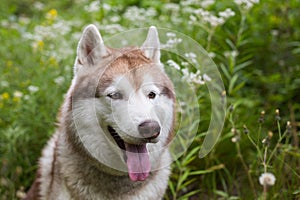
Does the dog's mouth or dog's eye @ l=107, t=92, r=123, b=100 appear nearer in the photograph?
dog's eye @ l=107, t=92, r=123, b=100

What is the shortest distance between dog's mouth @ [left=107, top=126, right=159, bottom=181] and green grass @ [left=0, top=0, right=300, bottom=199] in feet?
2.43

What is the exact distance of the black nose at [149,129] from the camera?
2.85 m

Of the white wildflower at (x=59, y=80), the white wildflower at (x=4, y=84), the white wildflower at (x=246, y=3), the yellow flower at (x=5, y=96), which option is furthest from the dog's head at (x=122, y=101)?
the white wildflower at (x=4, y=84)

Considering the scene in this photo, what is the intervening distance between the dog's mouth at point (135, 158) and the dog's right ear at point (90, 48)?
447mm

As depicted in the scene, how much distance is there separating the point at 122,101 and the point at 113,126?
7.6 inches

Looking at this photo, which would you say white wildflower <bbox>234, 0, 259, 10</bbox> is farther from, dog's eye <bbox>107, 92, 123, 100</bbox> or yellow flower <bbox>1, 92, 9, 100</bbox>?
yellow flower <bbox>1, 92, 9, 100</bbox>

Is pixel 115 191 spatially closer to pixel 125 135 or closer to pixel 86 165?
pixel 86 165

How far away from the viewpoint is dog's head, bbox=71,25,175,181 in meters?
2.98

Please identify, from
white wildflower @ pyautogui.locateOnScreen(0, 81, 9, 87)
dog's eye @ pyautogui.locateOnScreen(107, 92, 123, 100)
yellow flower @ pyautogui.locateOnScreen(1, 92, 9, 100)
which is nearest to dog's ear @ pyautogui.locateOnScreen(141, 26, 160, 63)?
dog's eye @ pyautogui.locateOnScreen(107, 92, 123, 100)

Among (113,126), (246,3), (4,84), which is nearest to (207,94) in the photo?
(246,3)

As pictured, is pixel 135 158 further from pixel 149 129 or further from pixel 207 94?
pixel 207 94

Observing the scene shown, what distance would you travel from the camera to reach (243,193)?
4.05 metres

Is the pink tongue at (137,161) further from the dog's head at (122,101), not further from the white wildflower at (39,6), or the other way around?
the white wildflower at (39,6)

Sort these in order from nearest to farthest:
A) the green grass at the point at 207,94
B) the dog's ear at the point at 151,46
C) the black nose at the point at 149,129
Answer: the black nose at the point at 149,129
the dog's ear at the point at 151,46
the green grass at the point at 207,94
